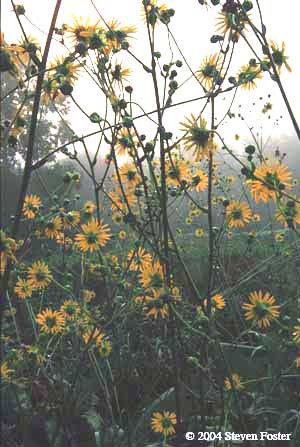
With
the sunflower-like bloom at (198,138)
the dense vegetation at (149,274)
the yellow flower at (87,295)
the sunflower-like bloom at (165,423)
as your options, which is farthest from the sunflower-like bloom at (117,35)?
the sunflower-like bloom at (165,423)

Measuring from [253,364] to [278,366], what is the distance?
15cm

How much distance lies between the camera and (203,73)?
211 cm

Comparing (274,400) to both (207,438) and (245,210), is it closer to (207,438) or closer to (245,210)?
(207,438)

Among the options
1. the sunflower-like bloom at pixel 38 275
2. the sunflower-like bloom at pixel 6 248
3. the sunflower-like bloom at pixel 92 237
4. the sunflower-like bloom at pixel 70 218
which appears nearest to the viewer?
the sunflower-like bloom at pixel 6 248

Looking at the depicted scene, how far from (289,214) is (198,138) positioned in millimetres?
583

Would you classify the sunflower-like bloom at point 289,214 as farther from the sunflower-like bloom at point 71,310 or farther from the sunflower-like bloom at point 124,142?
the sunflower-like bloom at point 71,310

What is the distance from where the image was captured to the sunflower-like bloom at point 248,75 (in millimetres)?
1896

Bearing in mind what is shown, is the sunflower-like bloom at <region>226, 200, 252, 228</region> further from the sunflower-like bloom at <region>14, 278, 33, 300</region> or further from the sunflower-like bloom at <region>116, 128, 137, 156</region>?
the sunflower-like bloom at <region>14, 278, 33, 300</region>

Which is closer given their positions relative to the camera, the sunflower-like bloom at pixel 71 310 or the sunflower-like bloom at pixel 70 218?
the sunflower-like bloom at pixel 70 218

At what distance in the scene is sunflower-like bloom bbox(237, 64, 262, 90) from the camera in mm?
1896

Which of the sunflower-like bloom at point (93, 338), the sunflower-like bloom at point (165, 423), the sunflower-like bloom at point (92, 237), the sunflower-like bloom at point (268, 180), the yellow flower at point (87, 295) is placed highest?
the sunflower-like bloom at point (92, 237)

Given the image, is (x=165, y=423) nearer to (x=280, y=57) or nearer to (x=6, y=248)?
(x=6, y=248)

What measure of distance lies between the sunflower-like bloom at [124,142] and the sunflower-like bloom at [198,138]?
1.12 ft

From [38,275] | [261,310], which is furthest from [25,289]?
[261,310]
